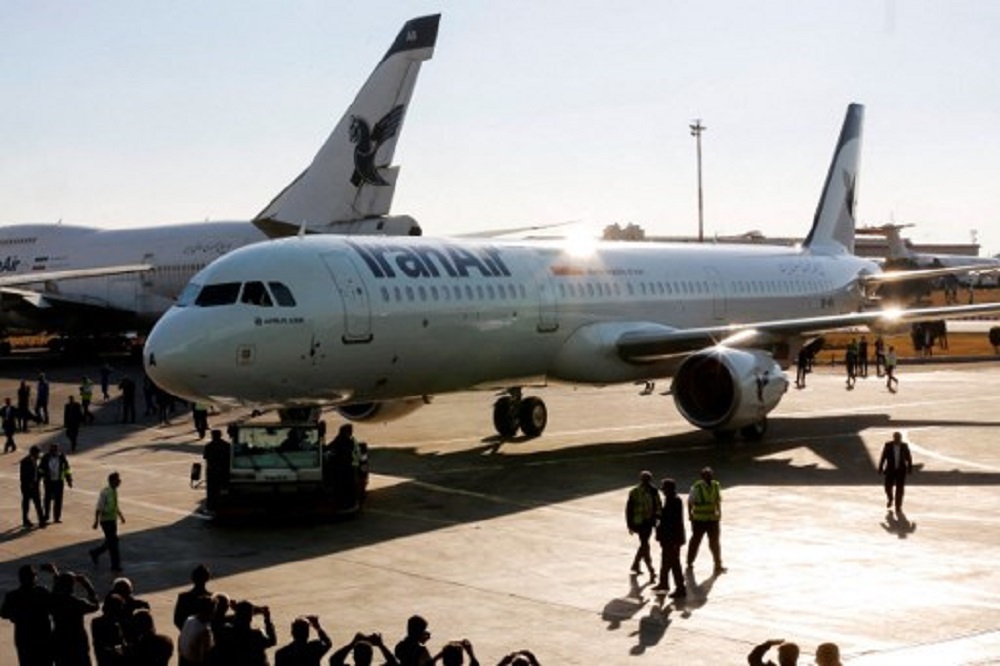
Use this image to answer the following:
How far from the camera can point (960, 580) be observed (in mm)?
17656

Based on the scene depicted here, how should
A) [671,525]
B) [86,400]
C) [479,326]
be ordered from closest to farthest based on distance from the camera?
[671,525], [479,326], [86,400]

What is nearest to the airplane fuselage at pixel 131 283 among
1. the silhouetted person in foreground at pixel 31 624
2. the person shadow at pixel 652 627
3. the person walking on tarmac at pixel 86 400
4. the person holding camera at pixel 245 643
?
the person walking on tarmac at pixel 86 400

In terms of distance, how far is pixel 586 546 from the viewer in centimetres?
2069

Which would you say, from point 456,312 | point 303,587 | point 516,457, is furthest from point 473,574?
point 516,457

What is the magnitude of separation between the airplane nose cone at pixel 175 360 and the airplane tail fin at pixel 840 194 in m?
30.7

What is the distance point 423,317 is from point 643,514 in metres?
10.2

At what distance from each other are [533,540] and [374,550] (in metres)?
2.48

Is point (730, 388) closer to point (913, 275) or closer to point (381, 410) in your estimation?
point (381, 410)

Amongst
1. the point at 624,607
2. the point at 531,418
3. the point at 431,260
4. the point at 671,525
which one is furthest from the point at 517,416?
the point at 624,607

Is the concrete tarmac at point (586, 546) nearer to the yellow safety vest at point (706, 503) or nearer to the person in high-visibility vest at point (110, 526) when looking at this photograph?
the person in high-visibility vest at point (110, 526)

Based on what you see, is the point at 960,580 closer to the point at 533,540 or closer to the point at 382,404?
the point at 533,540

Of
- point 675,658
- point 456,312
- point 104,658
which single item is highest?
point 456,312

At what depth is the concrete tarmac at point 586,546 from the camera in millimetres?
15367

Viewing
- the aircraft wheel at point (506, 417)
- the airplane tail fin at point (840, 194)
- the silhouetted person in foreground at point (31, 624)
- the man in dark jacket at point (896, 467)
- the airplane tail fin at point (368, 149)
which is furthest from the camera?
the airplane tail fin at point (368, 149)
